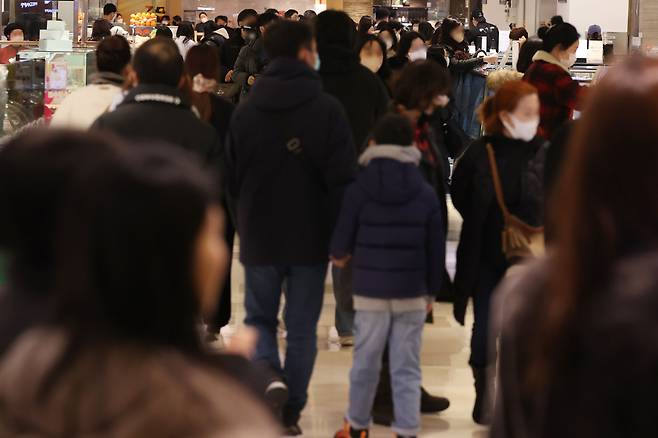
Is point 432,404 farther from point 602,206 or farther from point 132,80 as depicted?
point 602,206

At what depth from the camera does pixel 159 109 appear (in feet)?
16.8

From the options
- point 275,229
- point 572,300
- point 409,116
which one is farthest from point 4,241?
point 409,116

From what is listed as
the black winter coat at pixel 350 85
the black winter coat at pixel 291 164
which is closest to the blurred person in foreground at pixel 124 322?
the black winter coat at pixel 291 164

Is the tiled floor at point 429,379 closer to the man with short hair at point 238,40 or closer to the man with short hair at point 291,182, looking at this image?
the man with short hair at point 291,182

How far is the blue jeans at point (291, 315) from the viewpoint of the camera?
5238 mm

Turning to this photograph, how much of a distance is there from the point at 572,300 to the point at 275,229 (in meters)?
3.34

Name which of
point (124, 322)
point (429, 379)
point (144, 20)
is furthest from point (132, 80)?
point (144, 20)

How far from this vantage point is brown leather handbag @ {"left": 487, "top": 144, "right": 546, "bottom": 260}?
5250 millimetres

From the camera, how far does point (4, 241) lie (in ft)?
5.72

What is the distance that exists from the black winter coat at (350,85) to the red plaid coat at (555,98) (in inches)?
36.1

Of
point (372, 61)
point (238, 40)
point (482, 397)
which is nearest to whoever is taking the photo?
point (482, 397)

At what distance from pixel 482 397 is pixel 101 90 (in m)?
2.27

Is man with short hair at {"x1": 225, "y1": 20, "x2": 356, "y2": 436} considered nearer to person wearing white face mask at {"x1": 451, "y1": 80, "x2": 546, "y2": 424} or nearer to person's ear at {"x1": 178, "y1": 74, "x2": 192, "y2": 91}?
person's ear at {"x1": 178, "y1": 74, "x2": 192, "y2": 91}

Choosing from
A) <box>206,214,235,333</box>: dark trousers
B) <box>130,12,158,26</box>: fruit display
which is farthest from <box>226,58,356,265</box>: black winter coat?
<box>130,12,158,26</box>: fruit display
